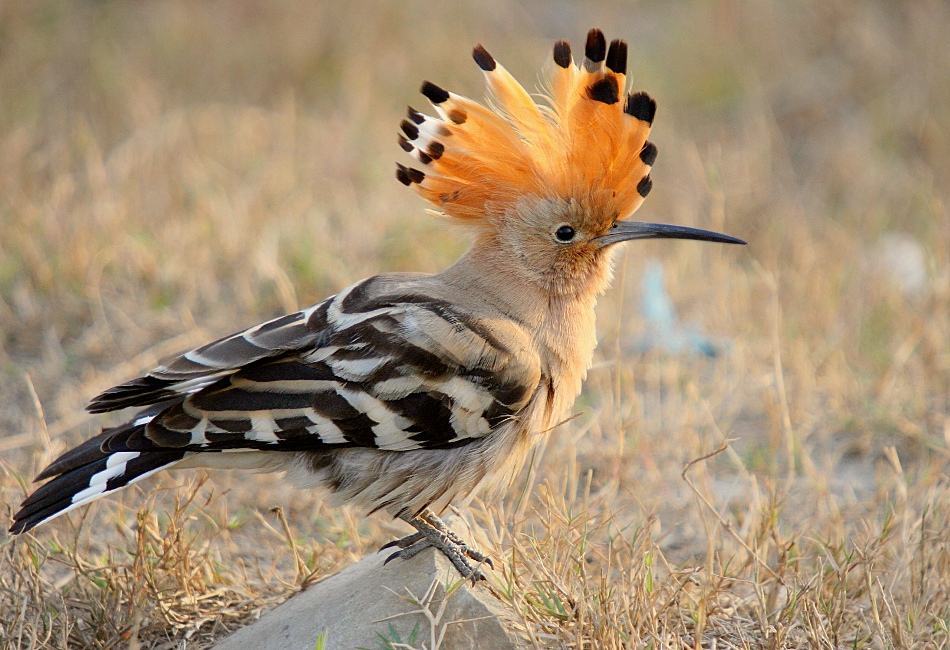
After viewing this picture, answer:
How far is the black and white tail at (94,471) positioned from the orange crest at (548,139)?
0.98 m

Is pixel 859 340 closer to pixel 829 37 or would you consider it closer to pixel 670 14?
pixel 829 37

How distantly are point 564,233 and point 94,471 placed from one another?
54.4 inches

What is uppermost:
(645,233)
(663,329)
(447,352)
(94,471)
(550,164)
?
(550,164)

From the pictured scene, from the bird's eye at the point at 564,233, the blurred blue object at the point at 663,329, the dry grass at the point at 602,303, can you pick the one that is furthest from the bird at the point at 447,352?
the blurred blue object at the point at 663,329

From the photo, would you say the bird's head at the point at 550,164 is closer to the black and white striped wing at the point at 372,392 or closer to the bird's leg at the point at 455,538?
the black and white striped wing at the point at 372,392

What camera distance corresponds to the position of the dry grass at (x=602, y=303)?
2586 mm

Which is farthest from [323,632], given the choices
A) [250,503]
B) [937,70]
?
[937,70]

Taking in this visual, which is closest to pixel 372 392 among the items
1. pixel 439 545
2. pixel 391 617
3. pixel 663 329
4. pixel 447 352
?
pixel 447 352

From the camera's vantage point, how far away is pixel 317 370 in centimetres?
264

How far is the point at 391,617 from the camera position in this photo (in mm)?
2357

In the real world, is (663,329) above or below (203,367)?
below

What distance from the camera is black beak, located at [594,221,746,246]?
2.88 meters

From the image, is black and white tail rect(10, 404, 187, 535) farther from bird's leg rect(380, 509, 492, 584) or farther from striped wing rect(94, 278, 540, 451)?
bird's leg rect(380, 509, 492, 584)

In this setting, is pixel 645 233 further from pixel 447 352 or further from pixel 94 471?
pixel 94 471
